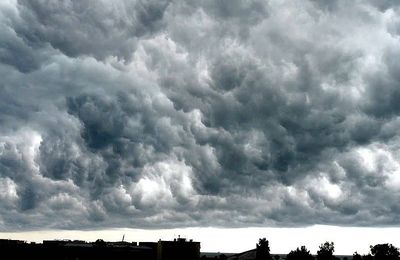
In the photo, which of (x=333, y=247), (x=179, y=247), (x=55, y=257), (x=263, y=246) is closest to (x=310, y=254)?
(x=333, y=247)

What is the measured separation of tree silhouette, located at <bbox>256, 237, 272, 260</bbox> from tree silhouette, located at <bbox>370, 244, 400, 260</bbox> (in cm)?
3123

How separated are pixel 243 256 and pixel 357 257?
3271 centimetres

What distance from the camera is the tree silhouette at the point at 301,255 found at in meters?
118

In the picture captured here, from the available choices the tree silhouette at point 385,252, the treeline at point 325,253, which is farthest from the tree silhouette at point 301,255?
the tree silhouette at point 385,252

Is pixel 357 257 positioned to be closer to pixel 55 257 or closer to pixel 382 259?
pixel 382 259

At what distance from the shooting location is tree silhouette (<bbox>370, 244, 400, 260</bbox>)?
123688 millimetres

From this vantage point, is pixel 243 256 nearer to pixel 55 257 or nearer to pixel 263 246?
pixel 263 246

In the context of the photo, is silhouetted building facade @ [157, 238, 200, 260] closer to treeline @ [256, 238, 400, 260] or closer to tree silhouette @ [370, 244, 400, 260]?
treeline @ [256, 238, 400, 260]

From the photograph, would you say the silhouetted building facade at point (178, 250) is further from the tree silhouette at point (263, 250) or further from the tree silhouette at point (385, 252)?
the tree silhouette at point (385, 252)

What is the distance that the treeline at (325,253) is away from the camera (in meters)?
115

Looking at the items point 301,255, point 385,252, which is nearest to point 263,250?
point 301,255

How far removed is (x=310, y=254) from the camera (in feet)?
391

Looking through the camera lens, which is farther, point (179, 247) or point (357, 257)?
point (357, 257)

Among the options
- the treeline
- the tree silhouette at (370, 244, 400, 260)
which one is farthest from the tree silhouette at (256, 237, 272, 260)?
the tree silhouette at (370, 244, 400, 260)
